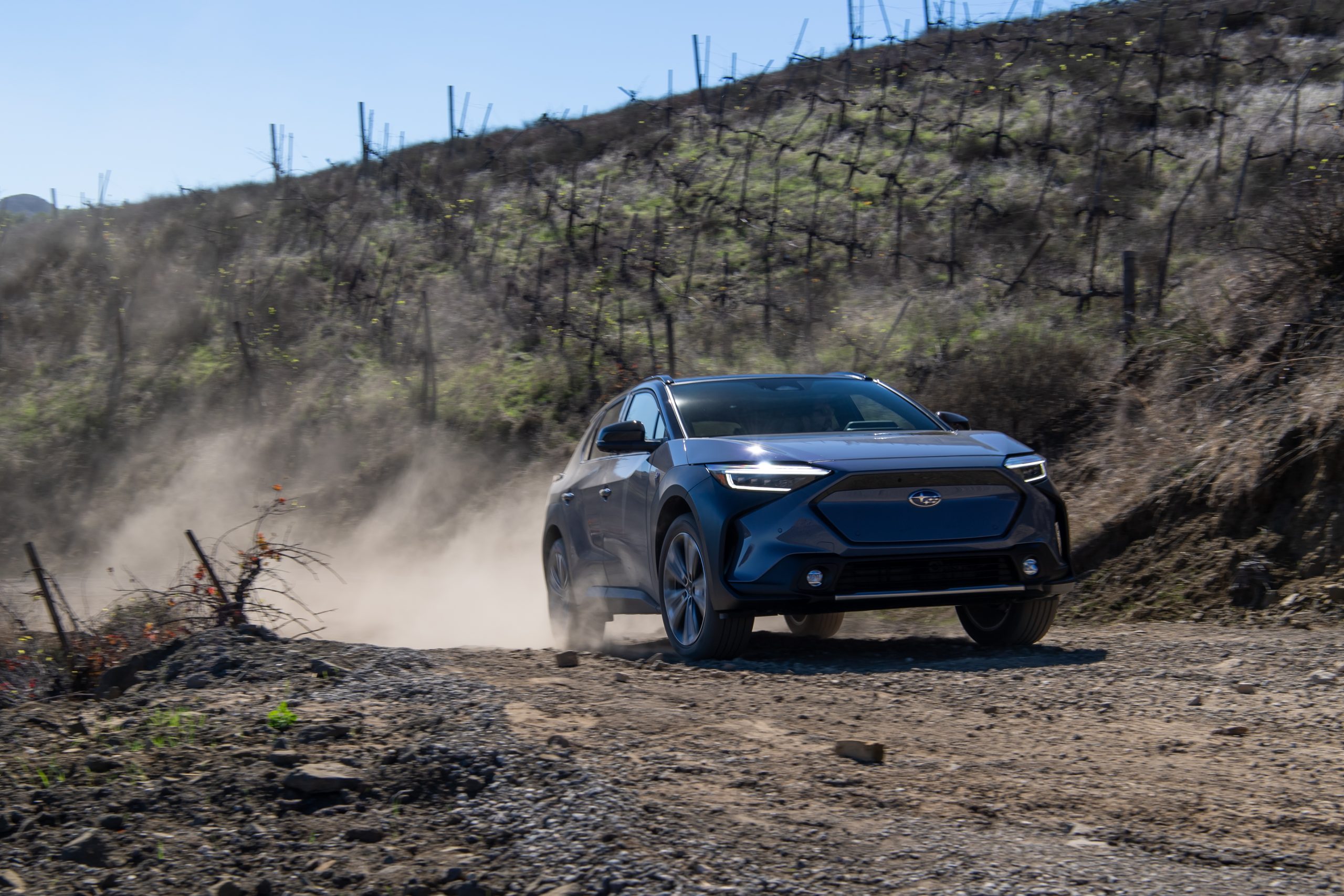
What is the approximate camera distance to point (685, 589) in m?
7.18

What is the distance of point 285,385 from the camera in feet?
83.7

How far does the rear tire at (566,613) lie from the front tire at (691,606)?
5.34ft

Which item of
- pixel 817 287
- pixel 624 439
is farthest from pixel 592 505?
pixel 817 287

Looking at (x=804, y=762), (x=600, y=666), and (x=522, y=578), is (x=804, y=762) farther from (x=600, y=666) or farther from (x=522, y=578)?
(x=522, y=578)

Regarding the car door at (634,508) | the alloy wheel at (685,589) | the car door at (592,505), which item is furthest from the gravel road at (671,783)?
the car door at (592,505)

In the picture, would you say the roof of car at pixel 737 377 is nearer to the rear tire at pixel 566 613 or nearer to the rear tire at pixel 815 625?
the rear tire at pixel 566 613

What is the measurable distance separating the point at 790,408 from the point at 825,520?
1589 millimetres

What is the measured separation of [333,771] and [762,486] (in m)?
3.14

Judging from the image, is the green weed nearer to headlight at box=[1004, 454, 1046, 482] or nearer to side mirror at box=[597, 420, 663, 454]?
side mirror at box=[597, 420, 663, 454]

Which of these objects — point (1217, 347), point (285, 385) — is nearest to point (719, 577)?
point (1217, 347)

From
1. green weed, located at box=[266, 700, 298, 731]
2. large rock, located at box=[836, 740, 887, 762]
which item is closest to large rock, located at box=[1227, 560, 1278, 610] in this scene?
large rock, located at box=[836, 740, 887, 762]

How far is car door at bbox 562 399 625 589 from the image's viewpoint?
8500 millimetres

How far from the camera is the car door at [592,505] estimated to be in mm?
8500

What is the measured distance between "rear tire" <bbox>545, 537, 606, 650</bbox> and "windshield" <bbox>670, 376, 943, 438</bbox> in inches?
71.7
